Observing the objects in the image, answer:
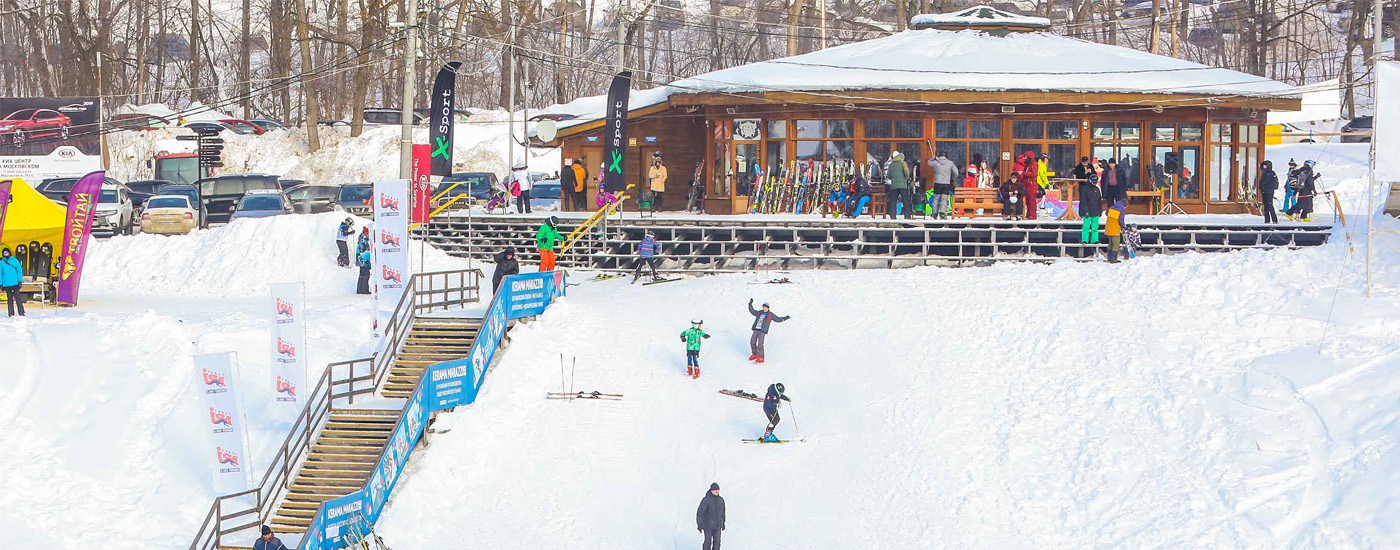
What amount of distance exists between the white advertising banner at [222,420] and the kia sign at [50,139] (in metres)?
20.6

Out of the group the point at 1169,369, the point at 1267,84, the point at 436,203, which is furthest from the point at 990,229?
the point at 436,203

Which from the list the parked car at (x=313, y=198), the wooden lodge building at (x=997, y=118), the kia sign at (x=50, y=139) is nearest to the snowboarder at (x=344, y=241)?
the wooden lodge building at (x=997, y=118)

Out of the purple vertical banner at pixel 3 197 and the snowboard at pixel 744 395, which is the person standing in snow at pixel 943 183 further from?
the purple vertical banner at pixel 3 197

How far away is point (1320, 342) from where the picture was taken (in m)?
20.8

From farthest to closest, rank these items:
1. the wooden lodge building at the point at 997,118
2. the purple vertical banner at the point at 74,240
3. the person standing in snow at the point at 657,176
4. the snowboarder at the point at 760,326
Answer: the person standing in snow at the point at 657,176 < the wooden lodge building at the point at 997,118 < the purple vertical banner at the point at 74,240 < the snowboarder at the point at 760,326

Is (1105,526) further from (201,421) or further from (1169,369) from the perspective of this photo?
(201,421)

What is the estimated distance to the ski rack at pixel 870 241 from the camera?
27188 mm

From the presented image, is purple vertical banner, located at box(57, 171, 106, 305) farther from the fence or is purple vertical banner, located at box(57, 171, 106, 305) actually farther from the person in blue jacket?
the fence

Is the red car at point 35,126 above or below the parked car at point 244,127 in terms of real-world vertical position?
below

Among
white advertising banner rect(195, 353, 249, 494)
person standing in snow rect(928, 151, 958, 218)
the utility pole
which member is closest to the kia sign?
the utility pole

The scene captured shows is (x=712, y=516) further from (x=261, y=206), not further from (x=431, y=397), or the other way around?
(x=261, y=206)

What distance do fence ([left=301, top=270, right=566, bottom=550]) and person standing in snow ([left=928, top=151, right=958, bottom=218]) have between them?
354 inches

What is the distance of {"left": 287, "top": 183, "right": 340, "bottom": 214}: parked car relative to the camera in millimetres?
39312

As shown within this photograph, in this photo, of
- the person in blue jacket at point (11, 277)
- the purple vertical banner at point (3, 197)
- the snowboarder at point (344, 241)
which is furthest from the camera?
the snowboarder at point (344, 241)
